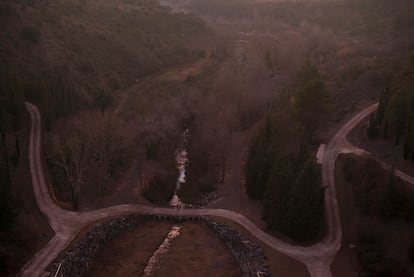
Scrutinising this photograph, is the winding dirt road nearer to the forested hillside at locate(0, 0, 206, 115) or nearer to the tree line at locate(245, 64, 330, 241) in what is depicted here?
the tree line at locate(245, 64, 330, 241)

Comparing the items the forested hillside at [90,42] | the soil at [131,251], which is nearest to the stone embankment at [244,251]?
the soil at [131,251]

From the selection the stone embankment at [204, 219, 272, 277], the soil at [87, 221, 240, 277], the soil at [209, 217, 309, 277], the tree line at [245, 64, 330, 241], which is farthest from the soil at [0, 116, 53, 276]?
the tree line at [245, 64, 330, 241]

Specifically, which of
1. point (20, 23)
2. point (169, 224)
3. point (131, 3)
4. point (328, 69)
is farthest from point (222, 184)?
point (131, 3)

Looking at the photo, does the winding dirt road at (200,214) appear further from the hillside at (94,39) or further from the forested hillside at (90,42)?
the hillside at (94,39)

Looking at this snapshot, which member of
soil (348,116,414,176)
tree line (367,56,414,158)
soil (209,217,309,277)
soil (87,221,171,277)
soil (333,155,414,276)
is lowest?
soil (87,221,171,277)

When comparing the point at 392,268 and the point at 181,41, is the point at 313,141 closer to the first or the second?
the point at 392,268

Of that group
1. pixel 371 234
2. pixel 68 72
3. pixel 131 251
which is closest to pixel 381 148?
pixel 371 234
